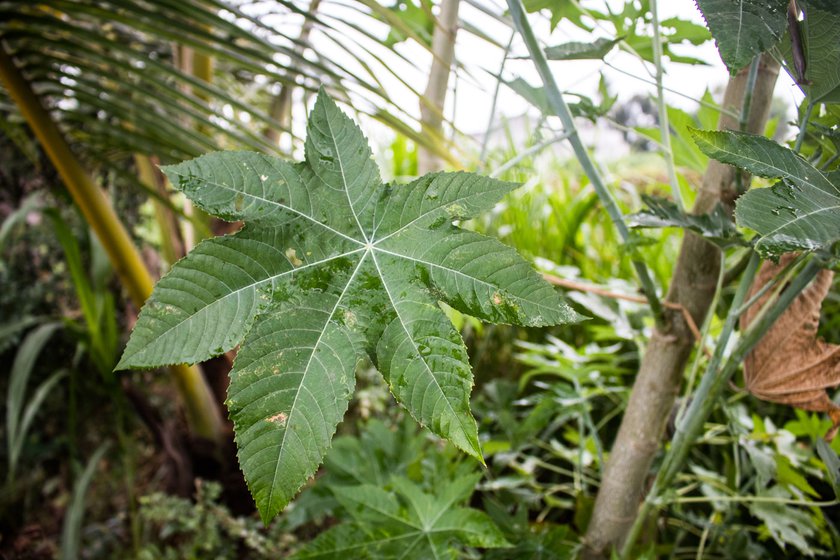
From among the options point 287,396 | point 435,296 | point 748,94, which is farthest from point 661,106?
point 287,396

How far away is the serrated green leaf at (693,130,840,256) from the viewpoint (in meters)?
0.32

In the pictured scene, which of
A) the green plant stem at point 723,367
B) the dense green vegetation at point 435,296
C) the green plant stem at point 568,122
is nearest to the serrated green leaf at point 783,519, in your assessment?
the dense green vegetation at point 435,296

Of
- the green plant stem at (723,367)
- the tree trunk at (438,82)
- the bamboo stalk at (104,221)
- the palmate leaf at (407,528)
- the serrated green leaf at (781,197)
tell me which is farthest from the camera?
the bamboo stalk at (104,221)

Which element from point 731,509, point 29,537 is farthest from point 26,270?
point 731,509

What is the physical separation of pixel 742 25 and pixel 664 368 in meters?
0.43

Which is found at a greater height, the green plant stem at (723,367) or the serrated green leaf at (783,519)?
the green plant stem at (723,367)

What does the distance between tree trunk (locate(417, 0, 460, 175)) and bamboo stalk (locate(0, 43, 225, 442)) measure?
62 centimetres

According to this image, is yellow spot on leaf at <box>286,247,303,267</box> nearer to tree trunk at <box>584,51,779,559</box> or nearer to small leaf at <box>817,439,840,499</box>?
tree trunk at <box>584,51,779,559</box>

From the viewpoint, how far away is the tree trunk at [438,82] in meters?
0.83

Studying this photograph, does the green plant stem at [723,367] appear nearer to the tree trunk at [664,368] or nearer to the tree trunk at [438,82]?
the tree trunk at [664,368]

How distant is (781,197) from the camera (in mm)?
340

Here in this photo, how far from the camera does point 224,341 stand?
38 cm

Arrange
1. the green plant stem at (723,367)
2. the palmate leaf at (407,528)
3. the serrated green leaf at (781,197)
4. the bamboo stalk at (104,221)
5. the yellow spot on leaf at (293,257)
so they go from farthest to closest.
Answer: the bamboo stalk at (104,221) → the palmate leaf at (407,528) → the green plant stem at (723,367) → the yellow spot on leaf at (293,257) → the serrated green leaf at (781,197)

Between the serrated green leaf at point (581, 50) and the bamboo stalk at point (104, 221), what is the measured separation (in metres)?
0.86
